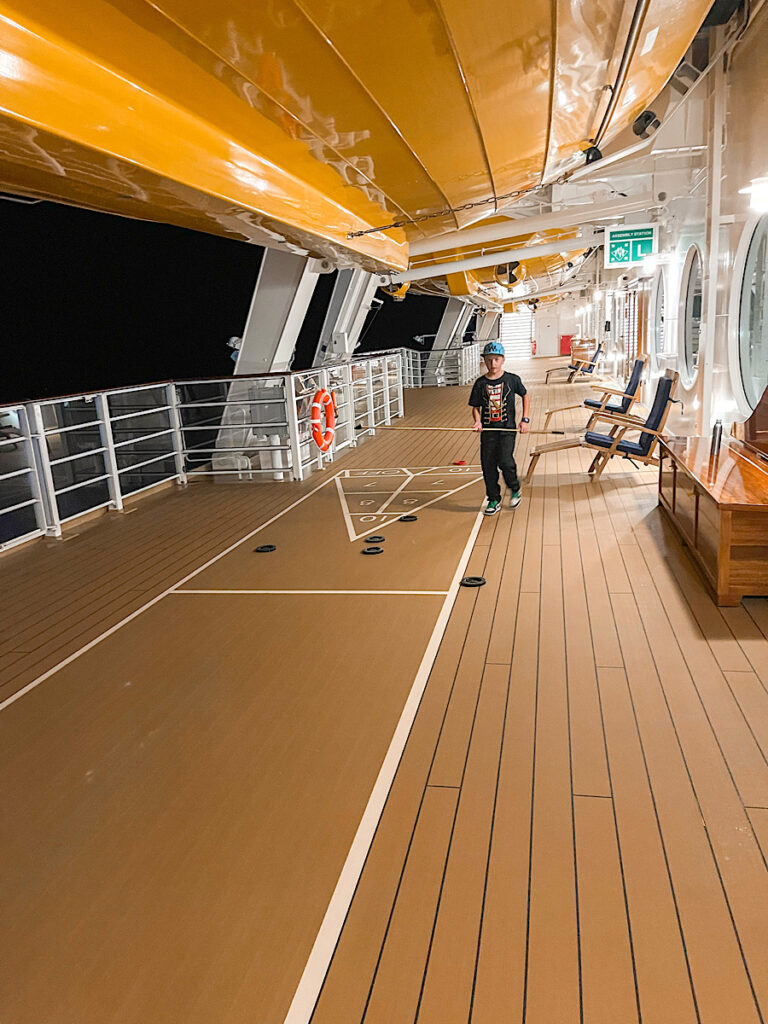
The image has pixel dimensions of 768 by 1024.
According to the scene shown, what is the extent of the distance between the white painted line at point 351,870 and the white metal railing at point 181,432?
3263 mm

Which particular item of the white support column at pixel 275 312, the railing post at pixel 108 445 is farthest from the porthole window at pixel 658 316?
the railing post at pixel 108 445

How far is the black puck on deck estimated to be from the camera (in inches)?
154

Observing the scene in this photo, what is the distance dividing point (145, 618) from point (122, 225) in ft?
27.0

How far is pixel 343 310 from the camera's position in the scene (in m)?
9.47

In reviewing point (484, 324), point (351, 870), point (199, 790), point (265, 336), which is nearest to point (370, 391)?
point (265, 336)

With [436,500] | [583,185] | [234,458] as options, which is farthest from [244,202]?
[583,185]

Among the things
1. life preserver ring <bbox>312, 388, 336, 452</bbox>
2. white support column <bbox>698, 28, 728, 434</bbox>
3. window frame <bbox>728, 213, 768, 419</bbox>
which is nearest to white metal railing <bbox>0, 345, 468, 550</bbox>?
life preserver ring <bbox>312, 388, 336, 452</bbox>

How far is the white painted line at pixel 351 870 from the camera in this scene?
152cm

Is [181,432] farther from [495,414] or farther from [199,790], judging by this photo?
[199,790]

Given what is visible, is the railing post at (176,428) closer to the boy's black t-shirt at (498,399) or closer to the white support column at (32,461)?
the white support column at (32,461)

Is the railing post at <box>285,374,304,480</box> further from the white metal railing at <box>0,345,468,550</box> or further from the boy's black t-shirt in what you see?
the boy's black t-shirt

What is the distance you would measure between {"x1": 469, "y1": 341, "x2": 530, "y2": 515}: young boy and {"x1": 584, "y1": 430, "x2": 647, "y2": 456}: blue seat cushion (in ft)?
3.33

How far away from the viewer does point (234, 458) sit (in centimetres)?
715

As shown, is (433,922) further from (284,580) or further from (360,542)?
(360,542)
